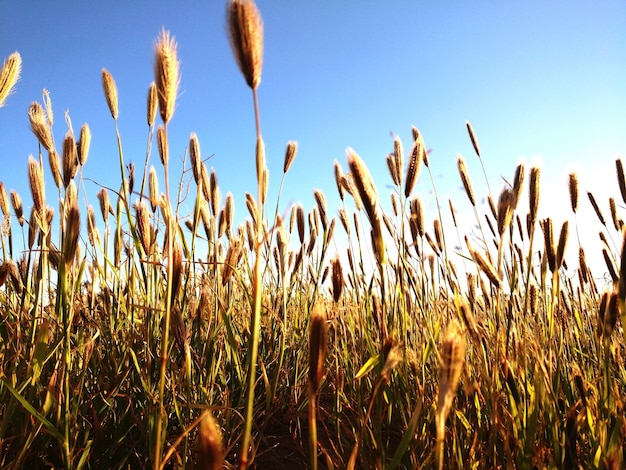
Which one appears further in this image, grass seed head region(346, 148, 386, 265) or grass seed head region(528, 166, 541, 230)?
grass seed head region(528, 166, 541, 230)

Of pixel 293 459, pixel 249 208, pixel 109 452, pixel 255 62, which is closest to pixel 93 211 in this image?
pixel 249 208

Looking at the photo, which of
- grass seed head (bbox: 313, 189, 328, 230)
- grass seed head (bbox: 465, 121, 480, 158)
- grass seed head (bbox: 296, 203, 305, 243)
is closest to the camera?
grass seed head (bbox: 465, 121, 480, 158)

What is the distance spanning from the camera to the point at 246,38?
0.74 m

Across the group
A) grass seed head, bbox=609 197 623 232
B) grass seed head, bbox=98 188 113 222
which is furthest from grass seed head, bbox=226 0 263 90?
grass seed head, bbox=609 197 623 232

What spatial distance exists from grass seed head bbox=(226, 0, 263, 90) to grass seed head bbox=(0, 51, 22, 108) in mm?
977

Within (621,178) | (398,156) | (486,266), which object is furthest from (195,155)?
(621,178)

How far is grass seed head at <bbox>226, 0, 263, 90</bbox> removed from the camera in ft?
2.41

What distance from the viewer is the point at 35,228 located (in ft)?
5.87

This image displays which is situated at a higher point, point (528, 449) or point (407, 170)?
point (407, 170)

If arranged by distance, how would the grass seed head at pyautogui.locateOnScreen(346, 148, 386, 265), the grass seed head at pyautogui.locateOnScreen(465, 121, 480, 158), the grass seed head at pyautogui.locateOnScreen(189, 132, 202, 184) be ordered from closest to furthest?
the grass seed head at pyautogui.locateOnScreen(346, 148, 386, 265)
the grass seed head at pyautogui.locateOnScreen(189, 132, 202, 184)
the grass seed head at pyautogui.locateOnScreen(465, 121, 480, 158)

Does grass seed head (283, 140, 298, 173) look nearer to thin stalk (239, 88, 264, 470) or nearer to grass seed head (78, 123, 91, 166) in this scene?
grass seed head (78, 123, 91, 166)

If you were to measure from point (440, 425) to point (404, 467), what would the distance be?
2.84ft

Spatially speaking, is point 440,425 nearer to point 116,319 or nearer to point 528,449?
point 528,449

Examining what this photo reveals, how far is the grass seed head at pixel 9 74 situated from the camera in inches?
52.4
